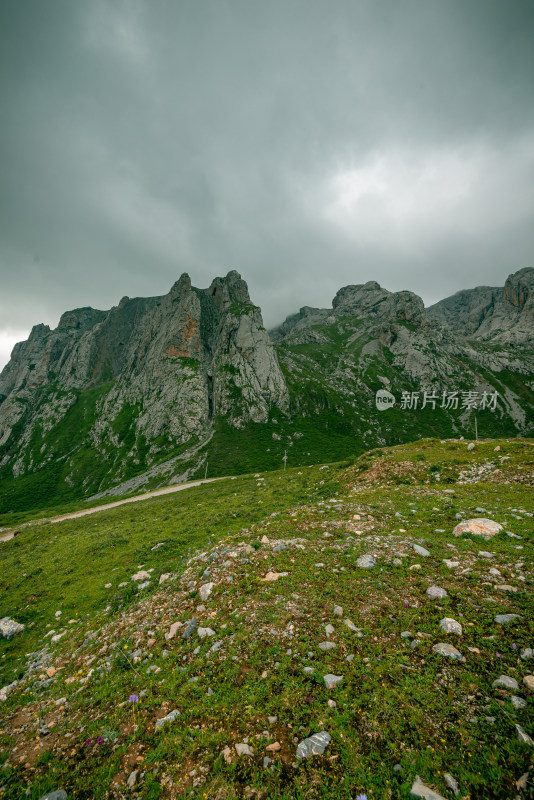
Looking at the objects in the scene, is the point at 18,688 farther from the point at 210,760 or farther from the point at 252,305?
the point at 252,305

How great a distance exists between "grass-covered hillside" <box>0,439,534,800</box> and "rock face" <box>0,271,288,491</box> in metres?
99.2

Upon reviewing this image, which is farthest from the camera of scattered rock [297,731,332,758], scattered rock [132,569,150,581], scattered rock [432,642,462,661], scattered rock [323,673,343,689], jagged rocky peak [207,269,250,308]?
jagged rocky peak [207,269,250,308]

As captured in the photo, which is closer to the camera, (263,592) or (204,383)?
(263,592)

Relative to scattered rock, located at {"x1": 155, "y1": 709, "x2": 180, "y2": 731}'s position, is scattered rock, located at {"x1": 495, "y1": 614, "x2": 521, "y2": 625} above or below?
above

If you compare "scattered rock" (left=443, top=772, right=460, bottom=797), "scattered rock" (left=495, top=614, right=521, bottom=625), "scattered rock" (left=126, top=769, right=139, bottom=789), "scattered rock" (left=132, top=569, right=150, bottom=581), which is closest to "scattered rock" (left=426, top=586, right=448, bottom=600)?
"scattered rock" (left=495, top=614, right=521, bottom=625)

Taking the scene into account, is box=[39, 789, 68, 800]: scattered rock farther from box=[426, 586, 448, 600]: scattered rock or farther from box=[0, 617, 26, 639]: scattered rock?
box=[0, 617, 26, 639]: scattered rock

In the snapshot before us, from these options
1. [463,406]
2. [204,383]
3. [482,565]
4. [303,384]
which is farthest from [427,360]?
[482,565]

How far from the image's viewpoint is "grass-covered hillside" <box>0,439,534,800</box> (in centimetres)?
434

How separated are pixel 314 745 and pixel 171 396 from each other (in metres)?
147

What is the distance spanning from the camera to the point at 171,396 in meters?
143

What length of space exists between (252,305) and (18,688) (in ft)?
582

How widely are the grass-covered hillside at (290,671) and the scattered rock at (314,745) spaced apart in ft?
0.07

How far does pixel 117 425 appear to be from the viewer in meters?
148

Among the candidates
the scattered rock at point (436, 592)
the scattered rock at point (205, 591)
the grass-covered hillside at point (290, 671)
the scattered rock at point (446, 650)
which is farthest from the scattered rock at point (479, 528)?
the scattered rock at point (205, 591)
